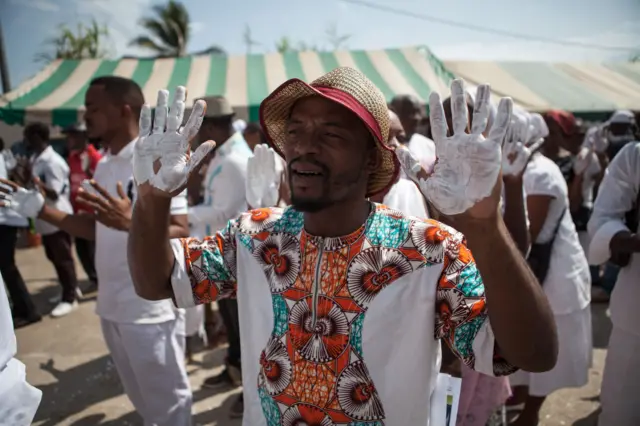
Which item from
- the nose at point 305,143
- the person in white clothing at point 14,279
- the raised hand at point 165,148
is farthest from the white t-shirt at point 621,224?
the person in white clothing at point 14,279

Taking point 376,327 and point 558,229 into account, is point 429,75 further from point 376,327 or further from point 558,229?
point 376,327

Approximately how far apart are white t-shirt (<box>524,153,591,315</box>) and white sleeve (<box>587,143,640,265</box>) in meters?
0.24

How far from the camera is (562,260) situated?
2.60 meters

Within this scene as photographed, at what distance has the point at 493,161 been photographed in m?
0.92

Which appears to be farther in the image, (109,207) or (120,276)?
(120,276)

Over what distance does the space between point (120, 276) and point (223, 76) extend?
7732 mm

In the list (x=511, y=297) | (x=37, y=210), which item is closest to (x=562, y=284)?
(x=511, y=297)

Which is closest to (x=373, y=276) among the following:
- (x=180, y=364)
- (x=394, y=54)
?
(x=180, y=364)

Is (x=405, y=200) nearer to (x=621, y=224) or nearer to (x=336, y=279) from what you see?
(x=621, y=224)

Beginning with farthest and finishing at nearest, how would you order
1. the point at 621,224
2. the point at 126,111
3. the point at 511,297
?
the point at 126,111, the point at 621,224, the point at 511,297

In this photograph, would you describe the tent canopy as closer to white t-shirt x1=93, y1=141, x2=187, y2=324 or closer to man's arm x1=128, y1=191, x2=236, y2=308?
white t-shirt x1=93, y1=141, x2=187, y2=324

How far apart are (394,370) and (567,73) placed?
41.0 ft

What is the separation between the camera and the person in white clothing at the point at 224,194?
340 centimetres

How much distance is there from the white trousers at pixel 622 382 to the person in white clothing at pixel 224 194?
2.37m
